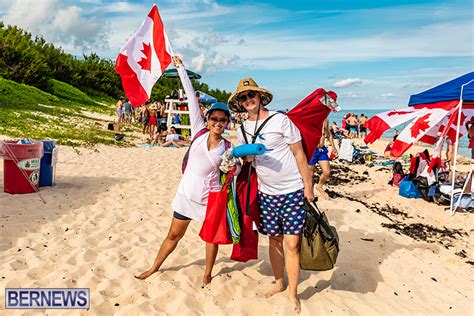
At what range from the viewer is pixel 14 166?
6531mm

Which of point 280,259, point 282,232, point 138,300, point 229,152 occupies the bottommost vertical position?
point 138,300

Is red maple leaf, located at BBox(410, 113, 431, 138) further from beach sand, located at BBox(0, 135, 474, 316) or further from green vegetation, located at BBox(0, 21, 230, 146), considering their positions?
green vegetation, located at BBox(0, 21, 230, 146)

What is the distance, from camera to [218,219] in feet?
11.3

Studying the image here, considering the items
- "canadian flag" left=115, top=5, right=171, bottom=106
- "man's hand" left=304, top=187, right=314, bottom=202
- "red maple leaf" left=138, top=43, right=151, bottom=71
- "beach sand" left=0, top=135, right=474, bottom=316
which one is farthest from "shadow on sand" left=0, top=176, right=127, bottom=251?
"man's hand" left=304, top=187, right=314, bottom=202

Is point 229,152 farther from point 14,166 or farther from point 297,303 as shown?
point 14,166

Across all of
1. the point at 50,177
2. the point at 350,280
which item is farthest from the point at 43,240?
the point at 350,280

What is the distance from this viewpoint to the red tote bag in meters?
3.43

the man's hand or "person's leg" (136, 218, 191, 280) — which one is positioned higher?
the man's hand

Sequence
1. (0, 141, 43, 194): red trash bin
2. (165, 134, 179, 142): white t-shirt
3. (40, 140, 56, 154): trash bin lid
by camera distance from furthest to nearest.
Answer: (165, 134, 179, 142): white t-shirt, (40, 140, 56, 154): trash bin lid, (0, 141, 43, 194): red trash bin

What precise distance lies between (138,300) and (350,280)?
2376 millimetres

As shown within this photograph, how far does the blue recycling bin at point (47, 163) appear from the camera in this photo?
721cm

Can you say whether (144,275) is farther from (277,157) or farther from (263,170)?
(277,157)

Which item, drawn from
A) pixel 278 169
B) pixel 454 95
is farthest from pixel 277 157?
pixel 454 95

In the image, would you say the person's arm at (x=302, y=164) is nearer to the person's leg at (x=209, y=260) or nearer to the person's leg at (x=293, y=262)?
the person's leg at (x=293, y=262)
